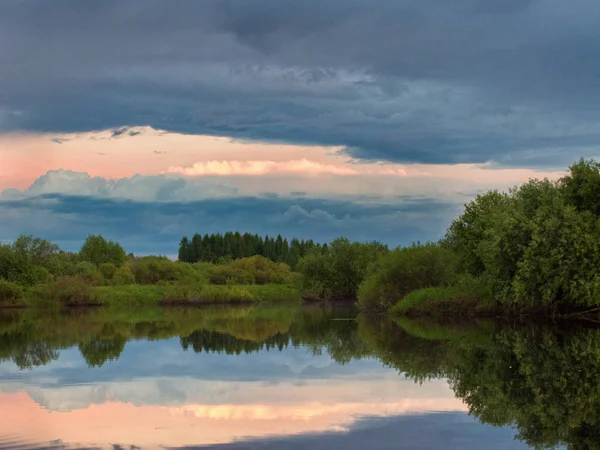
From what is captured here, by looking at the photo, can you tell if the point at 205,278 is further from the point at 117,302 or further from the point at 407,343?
the point at 407,343

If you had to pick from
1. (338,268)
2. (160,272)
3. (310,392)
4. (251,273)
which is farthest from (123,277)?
(310,392)

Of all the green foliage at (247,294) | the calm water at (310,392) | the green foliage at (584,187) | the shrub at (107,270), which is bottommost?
the green foliage at (247,294)

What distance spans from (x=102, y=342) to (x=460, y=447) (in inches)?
980

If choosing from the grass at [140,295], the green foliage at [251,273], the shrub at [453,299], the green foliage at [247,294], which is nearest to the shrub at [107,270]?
the green foliage at [251,273]

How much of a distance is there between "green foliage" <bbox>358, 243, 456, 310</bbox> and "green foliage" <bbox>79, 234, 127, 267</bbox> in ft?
238

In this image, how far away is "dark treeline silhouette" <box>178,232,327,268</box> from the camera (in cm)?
15734

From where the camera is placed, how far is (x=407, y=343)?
30.4 metres

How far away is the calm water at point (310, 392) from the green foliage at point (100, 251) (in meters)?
86.5

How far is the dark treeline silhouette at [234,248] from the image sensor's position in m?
157

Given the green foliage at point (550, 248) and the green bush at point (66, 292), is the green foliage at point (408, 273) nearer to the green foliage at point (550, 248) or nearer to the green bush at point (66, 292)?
the green foliage at point (550, 248)

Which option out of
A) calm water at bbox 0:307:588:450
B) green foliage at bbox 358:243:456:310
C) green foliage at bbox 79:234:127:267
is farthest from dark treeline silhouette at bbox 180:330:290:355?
green foliage at bbox 79:234:127:267

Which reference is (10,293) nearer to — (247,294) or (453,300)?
(247,294)

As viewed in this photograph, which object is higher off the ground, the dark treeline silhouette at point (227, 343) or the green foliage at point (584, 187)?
the green foliage at point (584, 187)

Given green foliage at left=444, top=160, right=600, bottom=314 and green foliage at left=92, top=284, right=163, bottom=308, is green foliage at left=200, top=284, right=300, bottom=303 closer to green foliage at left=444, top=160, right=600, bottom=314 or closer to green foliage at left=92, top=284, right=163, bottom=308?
green foliage at left=92, top=284, right=163, bottom=308
